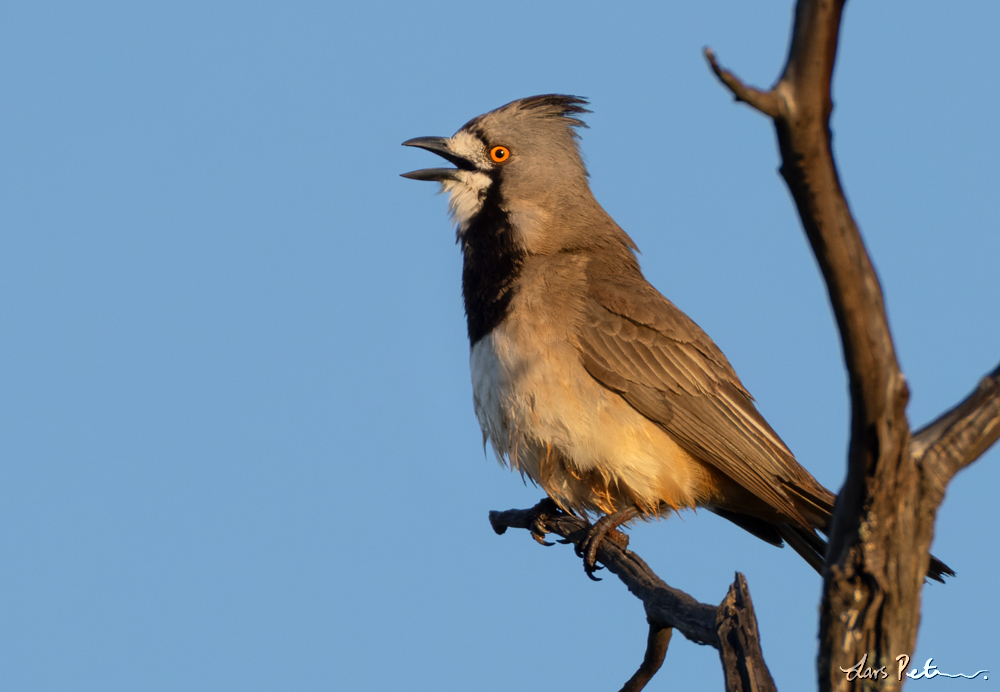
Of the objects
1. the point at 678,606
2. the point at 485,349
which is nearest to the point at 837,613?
the point at 678,606

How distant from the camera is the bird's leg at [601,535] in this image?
5.97 m

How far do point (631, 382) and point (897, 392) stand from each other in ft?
10.2

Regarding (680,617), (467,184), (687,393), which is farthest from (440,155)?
(680,617)

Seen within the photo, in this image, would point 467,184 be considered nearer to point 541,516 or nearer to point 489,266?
point 489,266

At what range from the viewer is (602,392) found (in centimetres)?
594

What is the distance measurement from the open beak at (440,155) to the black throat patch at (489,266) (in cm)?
→ 31

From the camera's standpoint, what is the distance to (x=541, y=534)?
21.7ft

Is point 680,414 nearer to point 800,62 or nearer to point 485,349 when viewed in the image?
point 485,349

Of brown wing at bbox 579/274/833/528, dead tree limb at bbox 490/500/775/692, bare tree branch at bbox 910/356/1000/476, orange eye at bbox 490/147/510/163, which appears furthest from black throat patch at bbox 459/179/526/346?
bare tree branch at bbox 910/356/1000/476

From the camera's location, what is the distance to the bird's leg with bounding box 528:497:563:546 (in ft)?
21.6

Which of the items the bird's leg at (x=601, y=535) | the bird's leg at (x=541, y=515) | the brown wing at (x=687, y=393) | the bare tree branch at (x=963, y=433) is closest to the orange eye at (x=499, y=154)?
the brown wing at (x=687, y=393)

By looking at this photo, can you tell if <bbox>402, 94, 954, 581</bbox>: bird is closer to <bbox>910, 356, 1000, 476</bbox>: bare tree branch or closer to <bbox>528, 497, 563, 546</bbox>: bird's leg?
<bbox>528, 497, 563, 546</bbox>: bird's leg

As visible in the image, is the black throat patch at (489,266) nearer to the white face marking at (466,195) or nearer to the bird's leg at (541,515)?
the white face marking at (466,195)

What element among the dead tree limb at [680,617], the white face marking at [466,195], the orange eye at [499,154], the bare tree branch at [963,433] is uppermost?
the orange eye at [499,154]
